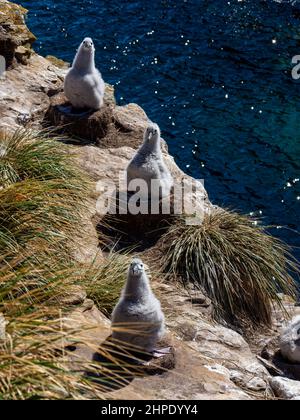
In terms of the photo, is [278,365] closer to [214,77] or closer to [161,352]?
[161,352]

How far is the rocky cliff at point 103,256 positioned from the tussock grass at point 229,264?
0.22 meters

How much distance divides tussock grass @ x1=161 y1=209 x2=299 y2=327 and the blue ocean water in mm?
3102

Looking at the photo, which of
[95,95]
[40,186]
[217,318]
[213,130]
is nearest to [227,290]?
[217,318]

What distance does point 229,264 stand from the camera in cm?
896

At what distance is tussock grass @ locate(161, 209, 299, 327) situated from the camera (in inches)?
350

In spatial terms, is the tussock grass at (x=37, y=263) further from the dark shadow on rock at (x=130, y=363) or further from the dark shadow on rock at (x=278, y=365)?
the dark shadow on rock at (x=278, y=365)

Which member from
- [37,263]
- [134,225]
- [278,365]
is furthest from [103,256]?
[278,365]

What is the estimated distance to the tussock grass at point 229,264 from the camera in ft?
29.1

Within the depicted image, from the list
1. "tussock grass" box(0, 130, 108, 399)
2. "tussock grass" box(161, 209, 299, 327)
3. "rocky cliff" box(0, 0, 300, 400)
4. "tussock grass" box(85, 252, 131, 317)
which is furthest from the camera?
"tussock grass" box(161, 209, 299, 327)

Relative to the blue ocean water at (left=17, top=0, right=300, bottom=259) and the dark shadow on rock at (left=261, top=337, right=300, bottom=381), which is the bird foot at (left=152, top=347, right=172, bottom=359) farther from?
the blue ocean water at (left=17, top=0, right=300, bottom=259)

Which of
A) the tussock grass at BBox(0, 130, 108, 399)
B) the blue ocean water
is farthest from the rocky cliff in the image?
the blue ocean water

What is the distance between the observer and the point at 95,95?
1048 centimetres

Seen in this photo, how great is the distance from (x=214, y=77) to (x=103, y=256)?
8.95 meters

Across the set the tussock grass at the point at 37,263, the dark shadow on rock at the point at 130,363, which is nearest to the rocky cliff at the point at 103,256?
the dark shadow on rock at the point at 130,363
